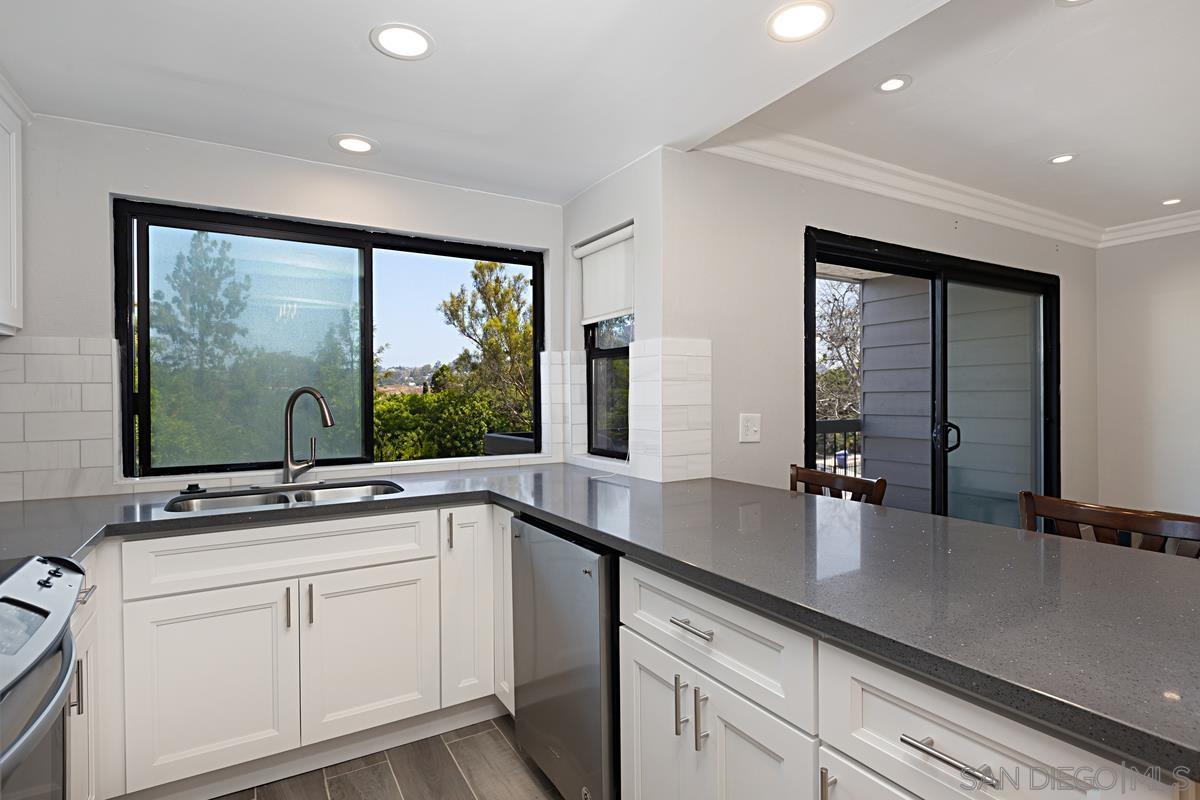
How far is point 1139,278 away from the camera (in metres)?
4.01

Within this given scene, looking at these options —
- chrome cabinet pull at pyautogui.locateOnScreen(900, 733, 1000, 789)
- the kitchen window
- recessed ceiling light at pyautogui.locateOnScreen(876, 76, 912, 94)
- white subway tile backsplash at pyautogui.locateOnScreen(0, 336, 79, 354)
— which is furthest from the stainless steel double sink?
recessed ceiling light at pyautogui.locateOnScreen(876, 76, 912, 94)

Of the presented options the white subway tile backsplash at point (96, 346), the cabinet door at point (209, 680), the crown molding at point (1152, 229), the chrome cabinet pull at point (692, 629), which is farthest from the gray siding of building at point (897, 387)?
the white subway tile backsplash at point (96, 346)

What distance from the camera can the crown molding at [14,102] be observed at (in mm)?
1866

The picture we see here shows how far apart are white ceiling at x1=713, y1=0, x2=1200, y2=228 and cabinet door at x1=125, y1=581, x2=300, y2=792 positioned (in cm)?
237

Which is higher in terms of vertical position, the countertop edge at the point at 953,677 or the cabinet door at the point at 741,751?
the countertop edge at the point at 953,677

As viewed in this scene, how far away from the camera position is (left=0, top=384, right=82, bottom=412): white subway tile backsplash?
2078 millimetres

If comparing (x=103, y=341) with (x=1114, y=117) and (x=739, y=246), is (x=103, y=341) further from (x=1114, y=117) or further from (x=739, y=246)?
(x=1114, y=117)

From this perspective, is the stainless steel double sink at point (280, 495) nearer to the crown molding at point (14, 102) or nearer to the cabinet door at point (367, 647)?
the cabinet door at point (367, 647)

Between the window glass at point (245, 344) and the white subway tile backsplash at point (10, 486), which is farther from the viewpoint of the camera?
the window glass at point (245, 344)

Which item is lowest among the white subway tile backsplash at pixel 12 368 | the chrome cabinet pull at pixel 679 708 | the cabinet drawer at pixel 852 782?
the chrome cabinet pull at pixel 679 708

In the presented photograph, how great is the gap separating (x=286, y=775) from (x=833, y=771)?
188cm

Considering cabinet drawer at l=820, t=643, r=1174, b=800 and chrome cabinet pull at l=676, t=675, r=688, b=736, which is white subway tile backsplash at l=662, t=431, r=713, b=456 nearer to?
chrome cabinet pull at l=676, t=675, r=688, b=736

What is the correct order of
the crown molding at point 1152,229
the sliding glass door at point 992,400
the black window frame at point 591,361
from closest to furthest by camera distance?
1. the black window frame at point 591,361
2. the sliding glass door at point 992,400
3. the crown molding at point 1152,229

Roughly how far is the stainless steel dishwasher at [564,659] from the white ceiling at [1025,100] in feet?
5.77
